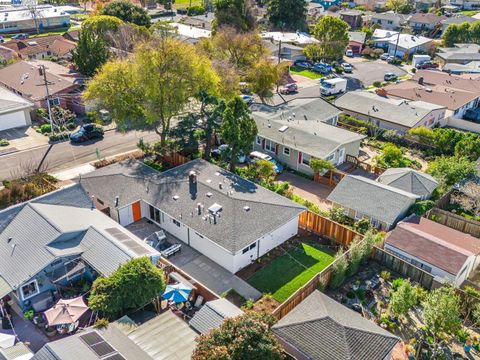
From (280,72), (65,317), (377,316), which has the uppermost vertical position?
(280,72)

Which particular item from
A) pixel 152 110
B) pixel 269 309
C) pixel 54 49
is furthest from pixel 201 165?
pixel 54 49

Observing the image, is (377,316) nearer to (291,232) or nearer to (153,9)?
(291,232)

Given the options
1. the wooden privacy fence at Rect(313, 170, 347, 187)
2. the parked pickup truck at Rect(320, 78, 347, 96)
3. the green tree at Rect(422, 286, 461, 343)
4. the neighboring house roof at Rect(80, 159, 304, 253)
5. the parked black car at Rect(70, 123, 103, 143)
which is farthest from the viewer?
the parked pickup truck at Rect(320, 78, 347, 96)

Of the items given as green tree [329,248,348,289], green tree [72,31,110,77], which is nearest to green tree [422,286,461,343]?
green tree [329,248,348,289]

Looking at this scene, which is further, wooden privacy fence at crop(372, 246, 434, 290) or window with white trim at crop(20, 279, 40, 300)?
wooden privacy fence at crop(372, 246, 434, 290)

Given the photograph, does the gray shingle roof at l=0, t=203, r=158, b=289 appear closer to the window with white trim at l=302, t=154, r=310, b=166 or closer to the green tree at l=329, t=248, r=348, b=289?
the green tree at l=329, t=248, r=348, b=289

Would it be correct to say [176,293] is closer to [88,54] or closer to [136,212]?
[136,212]
